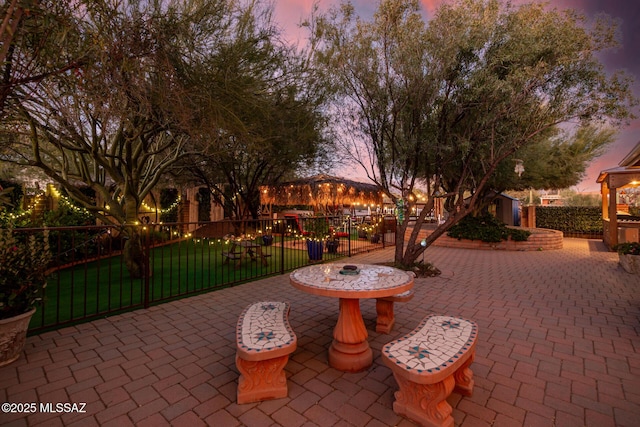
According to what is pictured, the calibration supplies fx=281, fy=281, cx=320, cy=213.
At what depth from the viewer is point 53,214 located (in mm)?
7973

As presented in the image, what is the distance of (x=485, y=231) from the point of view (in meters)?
11.2

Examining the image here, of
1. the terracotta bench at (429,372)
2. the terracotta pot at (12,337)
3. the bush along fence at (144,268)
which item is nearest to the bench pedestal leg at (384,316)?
the terracotta bench at (429,372)

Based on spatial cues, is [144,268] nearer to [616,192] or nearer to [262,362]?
[262,362]

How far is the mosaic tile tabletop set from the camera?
7.47ft

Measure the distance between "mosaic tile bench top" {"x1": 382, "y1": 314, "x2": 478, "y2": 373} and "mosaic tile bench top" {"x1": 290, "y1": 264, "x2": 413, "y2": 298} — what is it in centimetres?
43

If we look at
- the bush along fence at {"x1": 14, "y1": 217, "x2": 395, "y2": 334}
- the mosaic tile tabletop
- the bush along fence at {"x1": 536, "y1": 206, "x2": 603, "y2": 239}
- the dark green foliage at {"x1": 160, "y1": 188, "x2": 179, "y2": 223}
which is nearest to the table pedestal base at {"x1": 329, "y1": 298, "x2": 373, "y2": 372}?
the mosaic tile tabletop

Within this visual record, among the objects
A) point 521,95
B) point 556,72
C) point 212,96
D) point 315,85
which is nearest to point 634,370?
point 521,95

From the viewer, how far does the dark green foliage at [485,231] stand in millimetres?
10867

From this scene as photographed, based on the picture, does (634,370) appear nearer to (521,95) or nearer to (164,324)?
(521,95)

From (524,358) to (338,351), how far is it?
198cm

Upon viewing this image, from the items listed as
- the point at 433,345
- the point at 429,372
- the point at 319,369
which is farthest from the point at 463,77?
the point at 319,369

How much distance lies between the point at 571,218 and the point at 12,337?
66.2ft

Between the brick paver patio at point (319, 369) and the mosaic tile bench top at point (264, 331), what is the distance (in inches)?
17.8

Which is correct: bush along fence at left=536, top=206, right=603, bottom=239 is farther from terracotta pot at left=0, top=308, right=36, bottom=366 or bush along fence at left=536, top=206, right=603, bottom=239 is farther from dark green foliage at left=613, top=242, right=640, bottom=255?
terracotta pot at left=0, top=308, right=36, bottom=366
